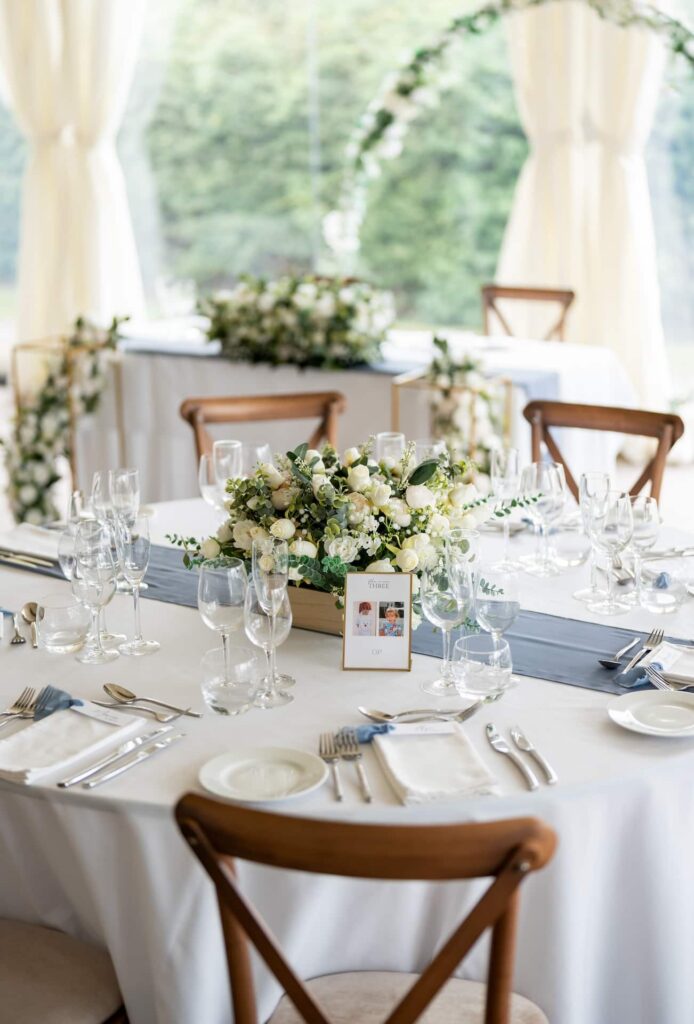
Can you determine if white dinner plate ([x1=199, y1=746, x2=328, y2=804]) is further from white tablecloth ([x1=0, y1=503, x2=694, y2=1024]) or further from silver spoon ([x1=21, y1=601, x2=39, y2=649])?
silver spoon ([x1=21, y1=601, x2=39, y2=649])

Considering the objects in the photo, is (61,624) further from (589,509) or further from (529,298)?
(529,298)

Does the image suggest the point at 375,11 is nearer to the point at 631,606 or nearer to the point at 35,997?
the point at 631,606

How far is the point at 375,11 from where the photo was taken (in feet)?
24.2

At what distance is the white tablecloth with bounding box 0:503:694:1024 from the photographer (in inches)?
63.7

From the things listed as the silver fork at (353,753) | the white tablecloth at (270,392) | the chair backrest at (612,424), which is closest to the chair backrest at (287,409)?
the chair backrest at (612,424)

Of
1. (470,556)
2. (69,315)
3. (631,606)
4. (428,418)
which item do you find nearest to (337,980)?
(470,556)

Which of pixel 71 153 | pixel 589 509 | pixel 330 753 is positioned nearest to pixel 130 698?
pixel 330 753

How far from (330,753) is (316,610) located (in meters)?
0.48

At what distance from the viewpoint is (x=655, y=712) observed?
1.82m

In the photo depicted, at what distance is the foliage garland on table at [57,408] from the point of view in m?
4.79

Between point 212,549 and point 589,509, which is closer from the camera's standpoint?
point 212,549

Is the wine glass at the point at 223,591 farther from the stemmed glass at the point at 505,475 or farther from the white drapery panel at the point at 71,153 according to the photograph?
the white drapery panel at the point at 71,153

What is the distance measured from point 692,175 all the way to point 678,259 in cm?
43

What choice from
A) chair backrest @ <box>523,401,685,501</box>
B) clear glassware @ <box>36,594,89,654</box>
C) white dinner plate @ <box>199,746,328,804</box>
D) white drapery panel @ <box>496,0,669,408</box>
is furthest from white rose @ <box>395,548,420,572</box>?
white drapery panel @ <box>496,0,669,408</box>
